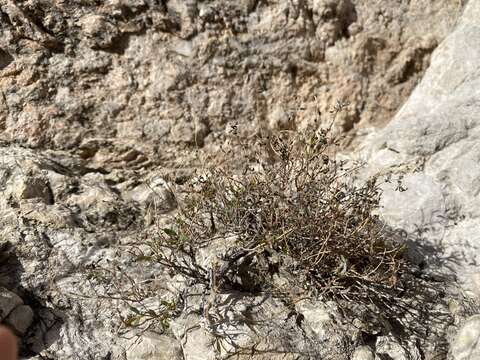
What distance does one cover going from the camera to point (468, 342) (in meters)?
2.59

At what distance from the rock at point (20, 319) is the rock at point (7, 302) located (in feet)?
0.06

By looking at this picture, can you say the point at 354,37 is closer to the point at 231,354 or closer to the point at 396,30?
the point at 396,30

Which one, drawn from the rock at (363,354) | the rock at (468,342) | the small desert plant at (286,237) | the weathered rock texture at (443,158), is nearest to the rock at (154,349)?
the small desert plant at (286,237)

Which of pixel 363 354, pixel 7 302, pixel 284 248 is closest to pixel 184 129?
pixel 284 248

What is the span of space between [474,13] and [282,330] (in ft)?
9.14

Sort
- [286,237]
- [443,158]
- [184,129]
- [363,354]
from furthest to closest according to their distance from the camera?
[184,129]
[443,158]
[286,237]
[363,354]

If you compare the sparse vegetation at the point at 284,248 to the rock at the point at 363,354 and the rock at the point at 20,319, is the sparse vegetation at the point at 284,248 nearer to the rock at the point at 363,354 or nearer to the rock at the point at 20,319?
the rock at the point at 363,354

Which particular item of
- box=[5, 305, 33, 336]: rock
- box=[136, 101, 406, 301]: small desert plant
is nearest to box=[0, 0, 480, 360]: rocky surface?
box=[5, 305, 33, 336]: rock

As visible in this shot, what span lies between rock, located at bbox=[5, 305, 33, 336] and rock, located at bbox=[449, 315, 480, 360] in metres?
2.01

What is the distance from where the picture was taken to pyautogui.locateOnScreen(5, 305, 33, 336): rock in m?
2.47

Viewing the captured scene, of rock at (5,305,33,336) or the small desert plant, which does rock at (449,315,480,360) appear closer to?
the small desert plant

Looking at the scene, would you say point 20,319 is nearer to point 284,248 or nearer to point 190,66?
point 284,248

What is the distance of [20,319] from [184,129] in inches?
63.0

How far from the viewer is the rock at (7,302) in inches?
97.0
